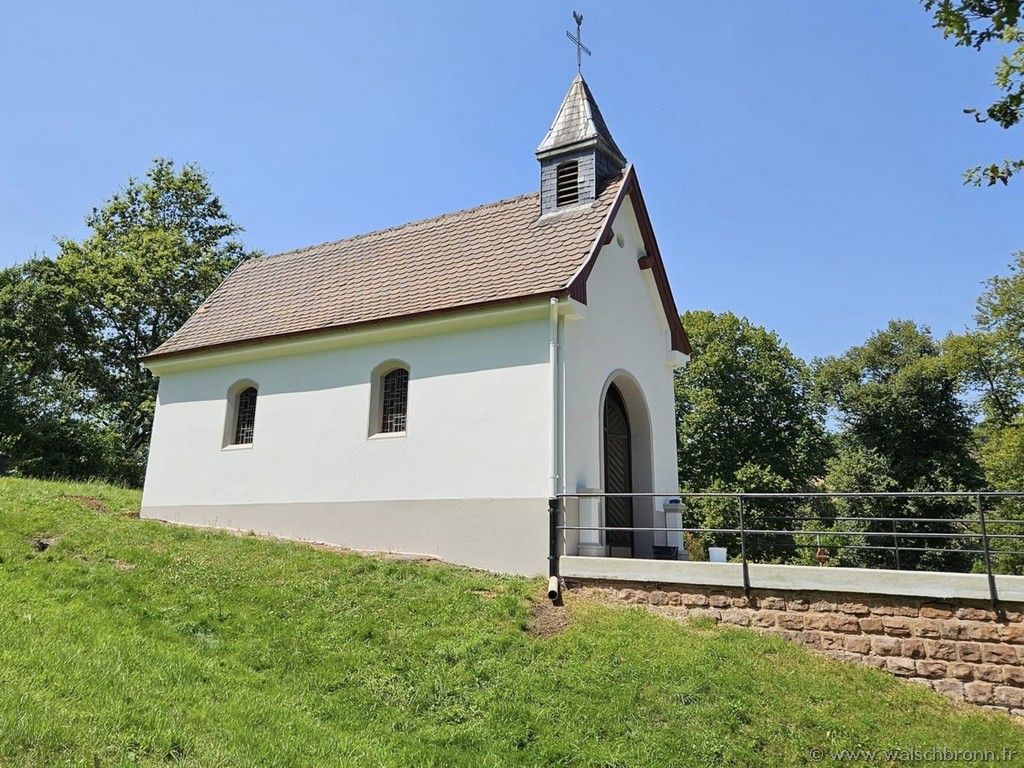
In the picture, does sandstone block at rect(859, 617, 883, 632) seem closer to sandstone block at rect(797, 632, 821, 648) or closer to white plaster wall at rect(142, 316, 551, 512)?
sandstone block at rect(797, 632, 821, 648)

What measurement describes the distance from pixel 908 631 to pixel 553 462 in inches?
203

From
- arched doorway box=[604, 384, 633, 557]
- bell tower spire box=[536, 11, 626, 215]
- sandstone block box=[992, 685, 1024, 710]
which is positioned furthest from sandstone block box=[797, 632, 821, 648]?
bell tower spire box=[536, 11, 626, 215]

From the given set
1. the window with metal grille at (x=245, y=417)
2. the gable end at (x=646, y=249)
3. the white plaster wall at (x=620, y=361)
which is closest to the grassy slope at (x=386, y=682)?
the white plaster wall at (x=620, y=361)

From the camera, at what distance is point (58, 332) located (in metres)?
31.2

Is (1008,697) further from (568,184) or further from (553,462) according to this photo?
(568,184)

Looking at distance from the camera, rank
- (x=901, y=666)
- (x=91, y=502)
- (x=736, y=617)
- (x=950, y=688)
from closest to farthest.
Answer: (x=950, y=688) → (x=901, y=666) → (x=736, y=617) → (x=91, y=502)

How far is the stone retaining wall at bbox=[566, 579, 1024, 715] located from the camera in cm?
798

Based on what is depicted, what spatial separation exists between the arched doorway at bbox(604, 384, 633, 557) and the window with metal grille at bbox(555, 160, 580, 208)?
3757 millimetres

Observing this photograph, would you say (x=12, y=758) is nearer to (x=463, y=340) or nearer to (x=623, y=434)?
(x=463, y=340)

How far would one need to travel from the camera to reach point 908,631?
27.7 ft

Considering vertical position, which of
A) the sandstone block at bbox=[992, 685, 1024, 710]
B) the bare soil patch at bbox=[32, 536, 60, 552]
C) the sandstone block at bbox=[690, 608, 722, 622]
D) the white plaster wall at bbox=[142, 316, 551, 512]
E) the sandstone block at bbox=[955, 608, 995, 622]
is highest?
the white plaster wall at bbox=[142, 316, 551, 512]

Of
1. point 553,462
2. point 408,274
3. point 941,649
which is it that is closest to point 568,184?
point 408,274

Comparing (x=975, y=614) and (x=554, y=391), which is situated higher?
(x=554, y=391)

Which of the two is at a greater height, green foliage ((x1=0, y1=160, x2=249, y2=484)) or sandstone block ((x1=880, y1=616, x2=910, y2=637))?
green foliage ((x1=0, y1=160, x2=249, y2=484))
